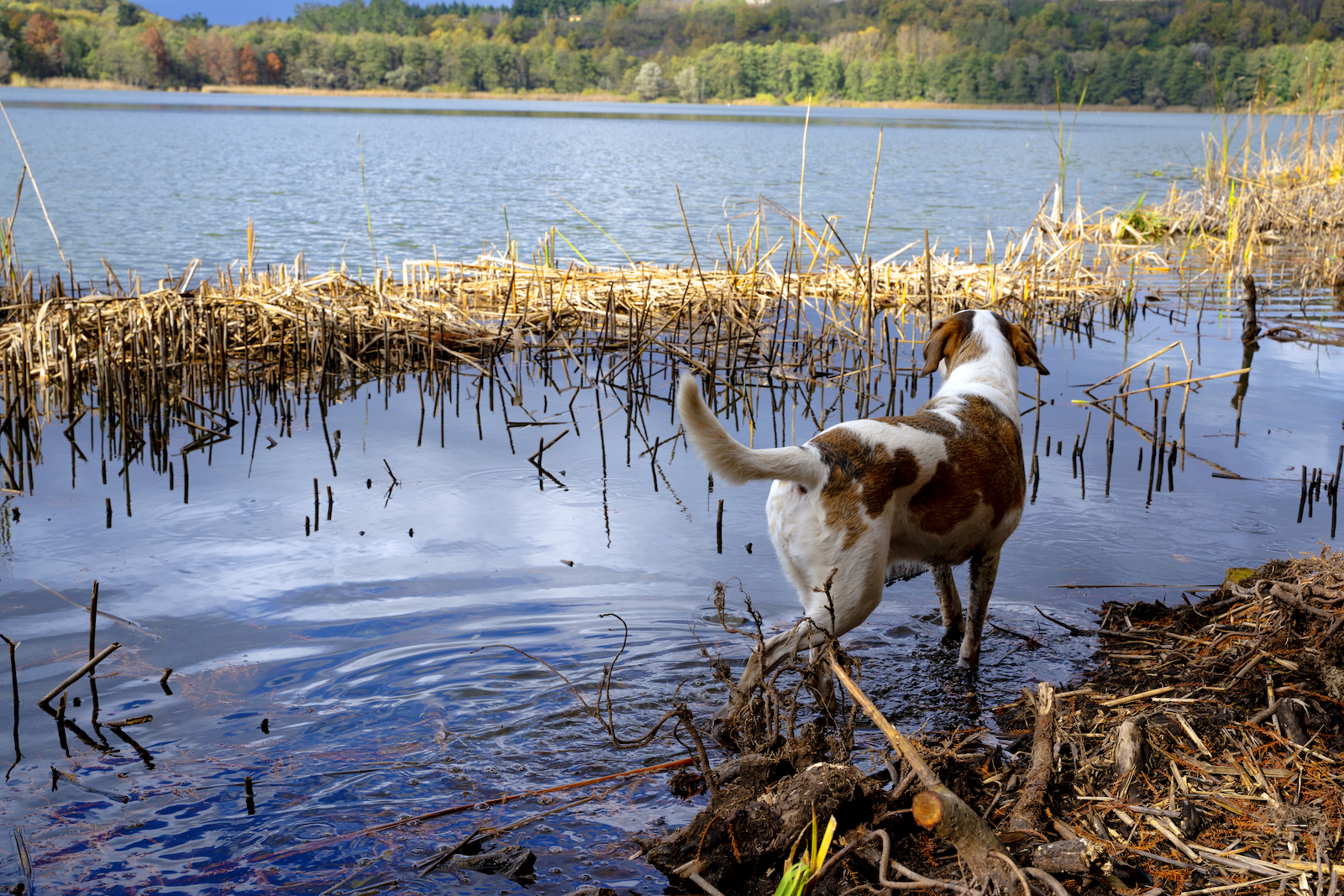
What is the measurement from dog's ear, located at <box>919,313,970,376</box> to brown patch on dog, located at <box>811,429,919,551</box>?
131 centimetres

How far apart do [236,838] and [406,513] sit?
2.81m

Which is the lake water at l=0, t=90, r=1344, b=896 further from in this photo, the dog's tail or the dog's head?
the dog's head

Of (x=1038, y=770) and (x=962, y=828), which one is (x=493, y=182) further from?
(x=962, y=828)

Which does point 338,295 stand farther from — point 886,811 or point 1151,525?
point 886,811

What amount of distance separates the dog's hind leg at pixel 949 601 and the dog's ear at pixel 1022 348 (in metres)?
1.08

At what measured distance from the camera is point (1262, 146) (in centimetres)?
1434

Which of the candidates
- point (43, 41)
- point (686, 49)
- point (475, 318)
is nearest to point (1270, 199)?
point (475, 318)

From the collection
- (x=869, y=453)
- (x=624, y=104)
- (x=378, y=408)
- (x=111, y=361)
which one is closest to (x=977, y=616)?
(x=869, y=453)

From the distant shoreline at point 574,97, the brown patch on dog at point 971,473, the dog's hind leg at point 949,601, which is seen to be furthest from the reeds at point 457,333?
the distant shoreline at point 574,97

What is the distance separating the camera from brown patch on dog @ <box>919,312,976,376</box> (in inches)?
181

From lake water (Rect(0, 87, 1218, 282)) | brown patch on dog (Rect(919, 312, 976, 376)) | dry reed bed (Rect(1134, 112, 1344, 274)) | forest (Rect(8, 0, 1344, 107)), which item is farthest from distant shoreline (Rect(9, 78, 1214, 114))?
brown patch on dog (Rect(919, 312, 976, 376))

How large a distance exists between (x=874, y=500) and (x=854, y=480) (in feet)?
0.33

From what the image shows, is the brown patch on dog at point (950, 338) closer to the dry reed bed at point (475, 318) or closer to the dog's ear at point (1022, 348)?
the dog's ear at point (1022, 348)

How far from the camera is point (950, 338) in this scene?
464 centimetres
